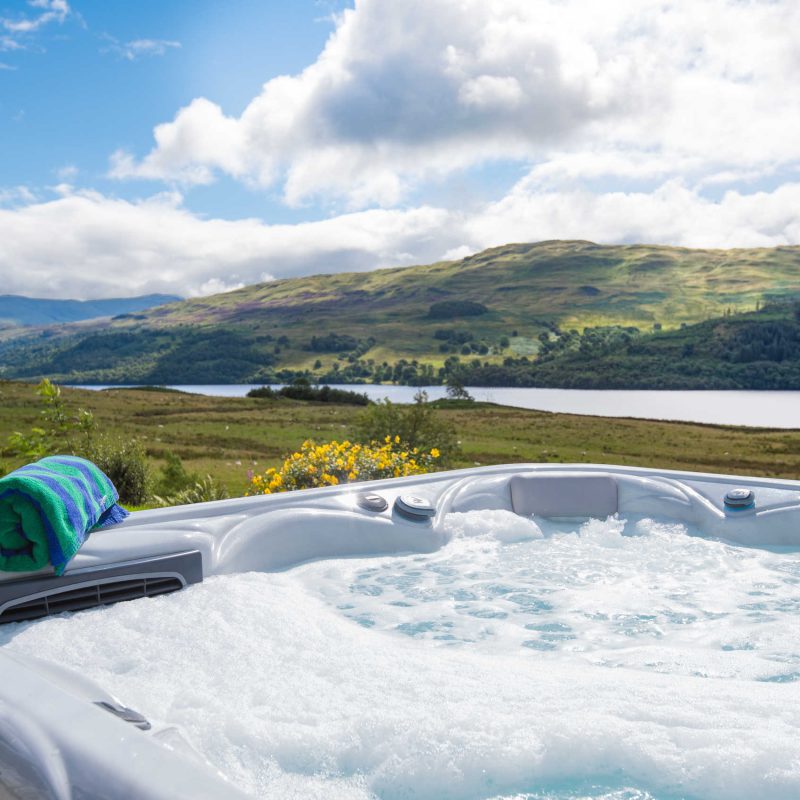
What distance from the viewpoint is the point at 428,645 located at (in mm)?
3209

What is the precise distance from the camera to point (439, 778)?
202 centimetres

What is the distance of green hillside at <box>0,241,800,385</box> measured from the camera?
7344 centimetres

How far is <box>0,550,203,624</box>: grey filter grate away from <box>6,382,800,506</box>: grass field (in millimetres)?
5622

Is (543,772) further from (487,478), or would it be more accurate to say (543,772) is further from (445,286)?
(445,286)

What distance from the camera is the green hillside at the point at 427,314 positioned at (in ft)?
241

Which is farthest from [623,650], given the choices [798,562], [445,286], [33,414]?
[445,286]

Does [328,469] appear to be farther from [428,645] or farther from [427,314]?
[427,314]

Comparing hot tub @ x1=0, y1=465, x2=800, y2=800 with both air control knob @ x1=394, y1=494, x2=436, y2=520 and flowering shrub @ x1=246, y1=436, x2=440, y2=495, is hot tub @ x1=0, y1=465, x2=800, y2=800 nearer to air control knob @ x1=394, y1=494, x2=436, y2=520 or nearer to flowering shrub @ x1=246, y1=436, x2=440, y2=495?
air control knob @ x1=394, y1=494, x2=436, y2=520

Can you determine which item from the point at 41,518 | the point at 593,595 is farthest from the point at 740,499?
the point at 41,518

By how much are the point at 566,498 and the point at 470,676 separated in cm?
267

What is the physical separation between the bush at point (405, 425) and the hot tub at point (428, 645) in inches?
129

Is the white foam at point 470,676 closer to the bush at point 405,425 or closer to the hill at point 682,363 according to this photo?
the bush at point 405,425

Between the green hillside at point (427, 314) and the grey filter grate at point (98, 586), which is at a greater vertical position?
the green hillside at point (427, 314)

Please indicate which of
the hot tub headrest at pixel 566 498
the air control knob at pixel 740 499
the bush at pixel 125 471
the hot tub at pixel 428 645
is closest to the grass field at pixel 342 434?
the bush at pixel 125 471
